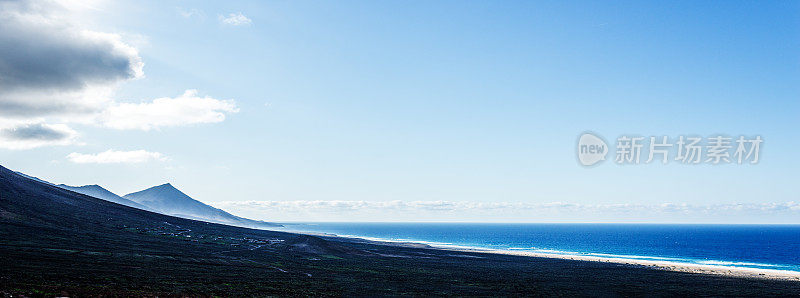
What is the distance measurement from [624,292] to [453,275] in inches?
891

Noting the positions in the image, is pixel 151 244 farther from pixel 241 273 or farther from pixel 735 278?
pixel 735 278

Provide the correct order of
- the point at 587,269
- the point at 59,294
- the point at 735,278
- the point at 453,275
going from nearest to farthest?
the point at 59,294 < the point at 453,275 < the point at 735,278 < the point at 587,269

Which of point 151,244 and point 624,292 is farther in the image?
point 151,244

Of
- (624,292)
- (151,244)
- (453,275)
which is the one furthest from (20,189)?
(624,292)

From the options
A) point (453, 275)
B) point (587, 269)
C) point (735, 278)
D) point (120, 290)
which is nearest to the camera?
point (120, 290)

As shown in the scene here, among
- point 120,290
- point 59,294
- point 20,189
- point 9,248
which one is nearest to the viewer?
point 59,294

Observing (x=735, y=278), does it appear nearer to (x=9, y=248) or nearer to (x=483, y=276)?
(x=483, y=276)

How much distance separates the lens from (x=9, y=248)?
46.3m

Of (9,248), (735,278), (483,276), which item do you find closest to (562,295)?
(483,276)

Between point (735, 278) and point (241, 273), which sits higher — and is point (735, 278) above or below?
Result: above

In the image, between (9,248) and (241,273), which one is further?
(241,273)

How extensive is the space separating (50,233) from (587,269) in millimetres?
92213

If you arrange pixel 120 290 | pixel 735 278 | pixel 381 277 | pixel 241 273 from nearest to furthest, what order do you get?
pixel 120 290 < pixel 241 273 < pixel 381 277 < pixel 735 278

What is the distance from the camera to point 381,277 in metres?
57.4
